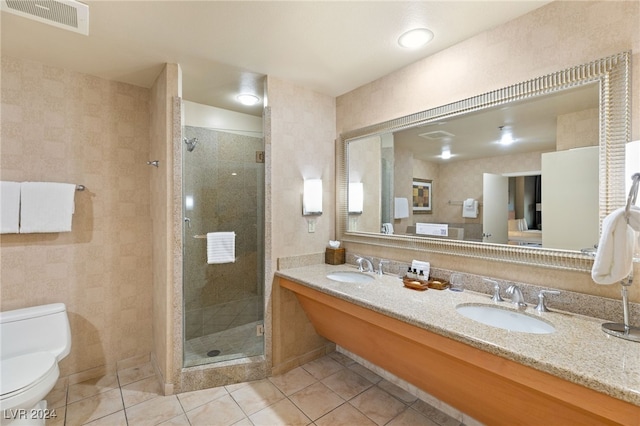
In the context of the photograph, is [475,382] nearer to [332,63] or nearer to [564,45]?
[564,45]

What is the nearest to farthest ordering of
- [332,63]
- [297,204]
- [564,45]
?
[564,45]
[332,63]
[297,204]

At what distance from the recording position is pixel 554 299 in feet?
4.91

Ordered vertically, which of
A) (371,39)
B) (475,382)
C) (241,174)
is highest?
(371,39)

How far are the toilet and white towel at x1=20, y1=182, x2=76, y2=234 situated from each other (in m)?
0.57

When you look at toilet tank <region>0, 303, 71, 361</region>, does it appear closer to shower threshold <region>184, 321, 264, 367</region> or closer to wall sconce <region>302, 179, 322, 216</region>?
shower threshold <region>184, 321, 264, 367</region>

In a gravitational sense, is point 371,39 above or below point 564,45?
above

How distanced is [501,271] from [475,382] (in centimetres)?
65

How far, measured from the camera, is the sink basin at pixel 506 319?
1408 mm

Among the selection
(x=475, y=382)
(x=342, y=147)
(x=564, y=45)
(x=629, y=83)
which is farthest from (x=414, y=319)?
(x=342, y=147)

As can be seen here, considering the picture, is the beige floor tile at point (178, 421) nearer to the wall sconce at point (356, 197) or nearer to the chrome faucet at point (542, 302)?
the wall sconce at point (356, 197)

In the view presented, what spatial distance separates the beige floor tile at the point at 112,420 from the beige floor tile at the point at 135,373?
0.39 m

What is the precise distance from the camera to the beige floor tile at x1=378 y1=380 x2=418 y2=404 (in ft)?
6.93

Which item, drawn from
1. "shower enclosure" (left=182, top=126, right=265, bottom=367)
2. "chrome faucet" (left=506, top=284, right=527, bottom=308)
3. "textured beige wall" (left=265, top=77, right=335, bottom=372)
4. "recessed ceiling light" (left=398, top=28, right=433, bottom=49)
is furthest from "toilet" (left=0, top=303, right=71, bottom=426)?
"recessed ceiling light" (left=398, top=28, right=433, bottom=49)

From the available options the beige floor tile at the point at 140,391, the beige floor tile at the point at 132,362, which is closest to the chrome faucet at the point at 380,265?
the beige floor tile at the point at 140,391
